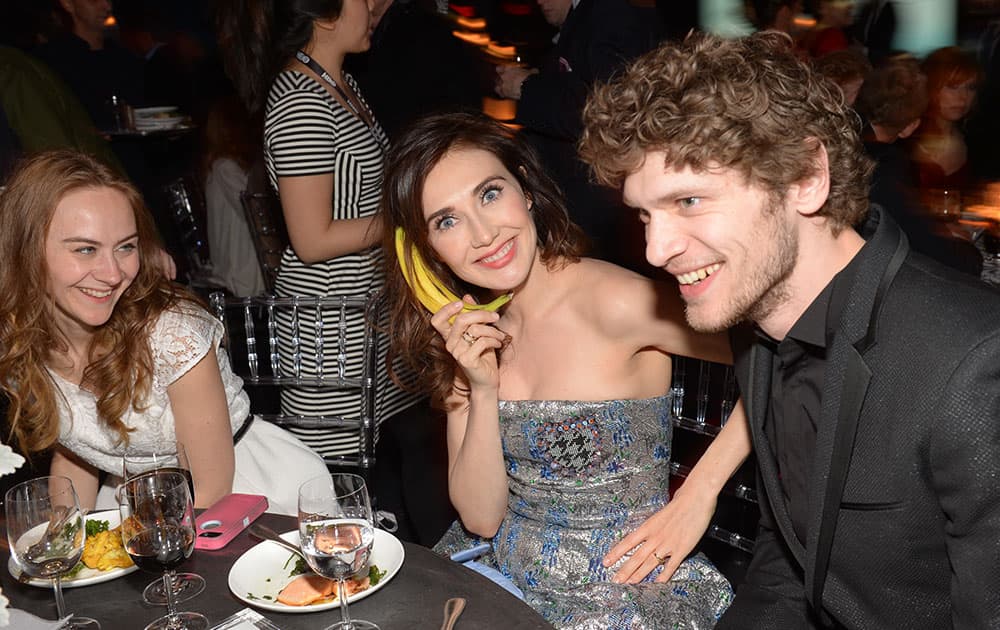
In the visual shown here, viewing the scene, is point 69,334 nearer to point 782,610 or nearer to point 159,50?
point 782,610

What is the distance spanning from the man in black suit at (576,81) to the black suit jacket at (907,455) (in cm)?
197

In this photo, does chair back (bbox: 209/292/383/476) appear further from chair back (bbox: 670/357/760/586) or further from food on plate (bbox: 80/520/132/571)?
food on plate (bbox: 80/520/132/571)

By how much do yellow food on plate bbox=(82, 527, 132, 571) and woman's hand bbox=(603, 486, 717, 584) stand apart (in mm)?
1009

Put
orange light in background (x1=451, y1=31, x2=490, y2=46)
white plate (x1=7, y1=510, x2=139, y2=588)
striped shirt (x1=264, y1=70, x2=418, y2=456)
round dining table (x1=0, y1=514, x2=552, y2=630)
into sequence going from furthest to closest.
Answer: orange light in background (x1=451, y1=31, x2=490, y2=46) → striped shirt (x1=264, y1=70, x2=418, y2=456) → white plate (x1=7, y1=510, x2=139, y2=588) → round dining table (x1=0, y1=514, x2=552, y2=630)

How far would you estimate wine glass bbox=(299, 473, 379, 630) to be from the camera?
1.38m

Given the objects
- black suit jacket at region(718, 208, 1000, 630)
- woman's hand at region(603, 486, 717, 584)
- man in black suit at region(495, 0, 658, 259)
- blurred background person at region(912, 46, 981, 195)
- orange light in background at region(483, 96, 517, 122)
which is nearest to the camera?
black suit jacket at region(718, 208, 1000, 630)

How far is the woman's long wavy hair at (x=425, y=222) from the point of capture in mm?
2182

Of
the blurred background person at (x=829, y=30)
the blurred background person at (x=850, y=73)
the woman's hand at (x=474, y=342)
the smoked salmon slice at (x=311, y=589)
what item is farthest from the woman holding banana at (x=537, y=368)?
the blurred background person at (x=829, y=30)

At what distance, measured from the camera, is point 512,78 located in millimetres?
3967

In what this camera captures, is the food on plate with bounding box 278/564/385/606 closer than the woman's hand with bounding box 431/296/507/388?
Yes

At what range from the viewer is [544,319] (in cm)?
226

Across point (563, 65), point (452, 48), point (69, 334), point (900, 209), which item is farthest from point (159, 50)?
point (900, 209)

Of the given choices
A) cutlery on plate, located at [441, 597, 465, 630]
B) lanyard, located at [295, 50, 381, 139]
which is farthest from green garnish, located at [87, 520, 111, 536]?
lanyard, located at [295, 50, 381, 139]

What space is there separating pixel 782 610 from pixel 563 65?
7.91ft
